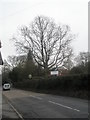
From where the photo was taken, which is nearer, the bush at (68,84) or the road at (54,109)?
the road at (54,109)

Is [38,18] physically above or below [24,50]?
above

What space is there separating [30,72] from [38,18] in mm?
15648

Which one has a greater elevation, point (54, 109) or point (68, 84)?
point (68, 84)

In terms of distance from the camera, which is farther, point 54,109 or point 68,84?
point 68,84

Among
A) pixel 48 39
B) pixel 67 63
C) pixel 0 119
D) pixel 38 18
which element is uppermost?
pixel 38 18

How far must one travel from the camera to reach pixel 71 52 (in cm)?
7738

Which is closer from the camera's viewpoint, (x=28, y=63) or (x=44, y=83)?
(x=44, y=83)

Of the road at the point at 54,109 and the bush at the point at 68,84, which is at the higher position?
the bush at the point at 68,84

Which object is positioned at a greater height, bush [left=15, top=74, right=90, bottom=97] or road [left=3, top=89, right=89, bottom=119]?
bush [left=15, top=74, right=90, bottom=97]

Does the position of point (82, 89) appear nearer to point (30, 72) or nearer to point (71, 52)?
point (71, 52)

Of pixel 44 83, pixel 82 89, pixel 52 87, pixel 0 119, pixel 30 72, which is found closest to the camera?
pixel 0 119

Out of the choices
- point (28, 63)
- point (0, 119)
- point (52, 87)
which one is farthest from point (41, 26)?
point (0, 119)

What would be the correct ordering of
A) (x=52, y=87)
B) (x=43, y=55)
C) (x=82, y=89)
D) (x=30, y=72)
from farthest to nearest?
(x=30, y=72)
(x=43, y=55)
(x=52, y=87)
(x=82, y=89)

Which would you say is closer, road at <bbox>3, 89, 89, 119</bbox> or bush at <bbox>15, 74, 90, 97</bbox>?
road at <bbox>3, 89, 89, 119</bbox>
